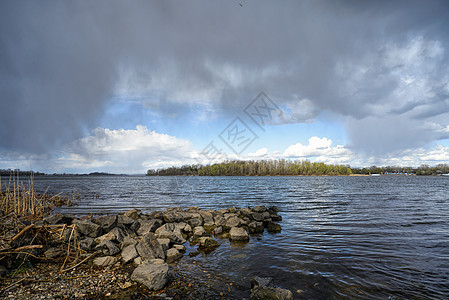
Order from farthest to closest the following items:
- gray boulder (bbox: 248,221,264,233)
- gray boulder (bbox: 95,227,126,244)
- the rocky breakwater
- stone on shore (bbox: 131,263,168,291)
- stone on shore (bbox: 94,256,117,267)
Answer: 1. gray boulder (bbox: 248,221,264,233)
2. gray boulder (bbox: 95,227,126,244)
3. stone on shore (bbox: 94,256,117,267)
4. the rocky breakwater
5. stone on shore (bbox: 131,263,168,291)

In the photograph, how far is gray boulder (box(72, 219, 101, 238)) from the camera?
12258mm

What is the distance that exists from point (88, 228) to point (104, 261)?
3.91 metres

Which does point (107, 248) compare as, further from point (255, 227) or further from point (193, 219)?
point (255, 227)

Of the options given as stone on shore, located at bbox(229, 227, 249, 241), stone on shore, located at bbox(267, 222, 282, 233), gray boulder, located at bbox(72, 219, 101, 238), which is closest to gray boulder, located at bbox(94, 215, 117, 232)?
gray boulder, located at bbox(72, 219, 101, 238)

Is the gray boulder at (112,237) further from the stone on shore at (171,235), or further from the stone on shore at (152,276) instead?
the stone on shore at (152,276)

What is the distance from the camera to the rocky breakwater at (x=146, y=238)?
28.6 ft

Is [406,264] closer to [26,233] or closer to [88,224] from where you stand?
[88,224]

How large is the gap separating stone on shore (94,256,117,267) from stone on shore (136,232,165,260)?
3.34ft

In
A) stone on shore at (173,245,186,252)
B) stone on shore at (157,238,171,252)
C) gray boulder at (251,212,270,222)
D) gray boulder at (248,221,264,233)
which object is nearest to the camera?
stone on shore at (157,238,171,252)

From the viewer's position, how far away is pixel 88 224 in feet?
41.0

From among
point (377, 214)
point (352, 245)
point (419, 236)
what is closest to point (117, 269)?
point (352, 245)

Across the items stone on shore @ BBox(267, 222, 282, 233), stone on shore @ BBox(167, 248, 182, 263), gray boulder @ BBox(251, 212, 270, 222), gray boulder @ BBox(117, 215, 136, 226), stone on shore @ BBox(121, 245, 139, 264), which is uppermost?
gray boulder @ BBox(117, 215, 136, 226)

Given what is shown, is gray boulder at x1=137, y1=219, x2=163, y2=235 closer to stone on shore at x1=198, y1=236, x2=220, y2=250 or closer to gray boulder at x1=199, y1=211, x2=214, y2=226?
stone on shore at x1=198, y1=236, x2=220, y2=250

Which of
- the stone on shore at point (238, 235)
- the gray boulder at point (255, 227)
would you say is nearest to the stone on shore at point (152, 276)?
the stone on shore at point (238, 235)
